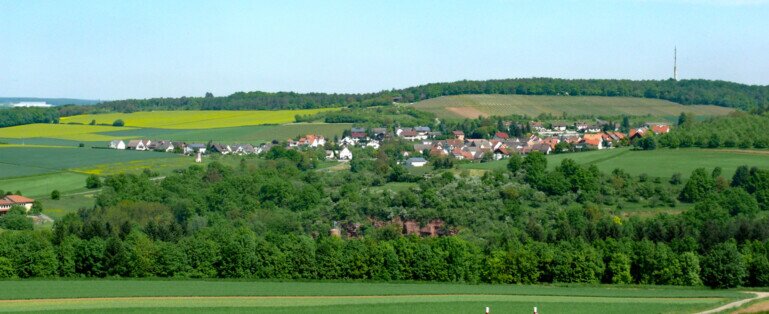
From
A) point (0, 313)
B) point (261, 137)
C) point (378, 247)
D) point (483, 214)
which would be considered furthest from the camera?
point (261, 137)

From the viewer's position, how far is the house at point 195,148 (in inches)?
4454

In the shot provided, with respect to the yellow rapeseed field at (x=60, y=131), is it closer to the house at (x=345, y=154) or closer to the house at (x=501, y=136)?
the house at (x=345, y=154)

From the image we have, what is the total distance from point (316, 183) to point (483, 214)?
1984 cm

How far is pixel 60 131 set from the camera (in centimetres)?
13812

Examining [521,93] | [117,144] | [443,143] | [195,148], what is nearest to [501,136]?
[443,143]

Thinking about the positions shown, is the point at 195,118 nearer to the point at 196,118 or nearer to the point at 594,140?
the point at 196,118

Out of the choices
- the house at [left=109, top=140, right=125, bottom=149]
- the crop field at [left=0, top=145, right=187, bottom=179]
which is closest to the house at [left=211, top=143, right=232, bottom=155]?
the crop field at [left=0, top=145, right=187, bottom=179]

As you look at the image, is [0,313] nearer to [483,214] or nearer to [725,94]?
[483,214]

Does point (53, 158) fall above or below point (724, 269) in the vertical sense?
below

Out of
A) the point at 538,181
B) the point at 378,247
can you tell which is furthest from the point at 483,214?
the point at 378,247

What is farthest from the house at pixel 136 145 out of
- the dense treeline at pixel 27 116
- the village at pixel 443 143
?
the dense treeline at pixel 27 116

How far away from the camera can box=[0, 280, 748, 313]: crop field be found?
34.5m

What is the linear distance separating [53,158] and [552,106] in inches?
3012

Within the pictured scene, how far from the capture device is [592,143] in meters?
111
